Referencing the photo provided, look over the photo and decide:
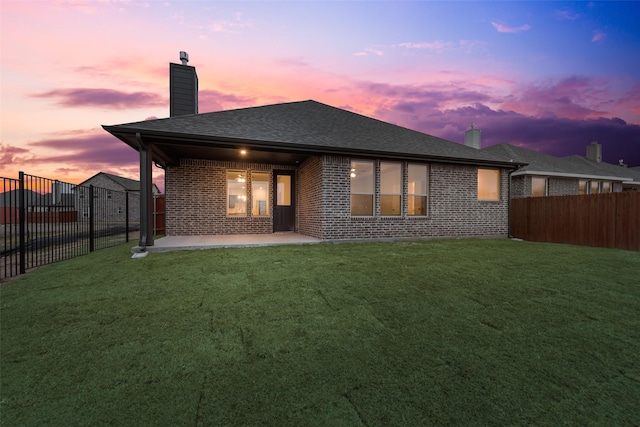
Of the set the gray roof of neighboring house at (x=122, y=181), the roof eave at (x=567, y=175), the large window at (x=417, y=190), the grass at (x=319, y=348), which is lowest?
the grass at (x=319, y=348)

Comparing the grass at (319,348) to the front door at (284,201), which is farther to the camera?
the front door at (284,201)

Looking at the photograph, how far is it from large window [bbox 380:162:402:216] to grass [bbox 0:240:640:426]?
4774 mm

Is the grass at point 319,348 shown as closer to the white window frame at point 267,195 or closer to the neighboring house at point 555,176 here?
the white window frame at point 267,195

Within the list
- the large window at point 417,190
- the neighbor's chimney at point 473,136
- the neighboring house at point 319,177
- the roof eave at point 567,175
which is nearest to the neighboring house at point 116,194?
the neighboring house at point 319,177

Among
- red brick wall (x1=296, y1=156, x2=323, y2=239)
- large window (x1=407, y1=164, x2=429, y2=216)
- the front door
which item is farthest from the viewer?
the front door

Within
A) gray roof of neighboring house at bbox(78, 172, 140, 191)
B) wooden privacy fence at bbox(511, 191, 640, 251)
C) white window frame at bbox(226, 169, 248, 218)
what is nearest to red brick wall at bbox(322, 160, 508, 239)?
wooden privacy fence at bbox(511, 191, 640, 251)

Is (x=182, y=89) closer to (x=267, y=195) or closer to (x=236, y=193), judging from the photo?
(x=236, y=193)

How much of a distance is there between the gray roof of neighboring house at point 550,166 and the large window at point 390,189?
10.5 meters

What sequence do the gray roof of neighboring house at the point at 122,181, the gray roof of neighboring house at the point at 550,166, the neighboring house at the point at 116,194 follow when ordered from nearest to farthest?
A: the gray roof of neighboring house at the point at 550,166
the neighboring house at the point at 116,194
the gray roof of neighboring house at the point at 122,181

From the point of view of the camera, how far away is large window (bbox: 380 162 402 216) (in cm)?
976

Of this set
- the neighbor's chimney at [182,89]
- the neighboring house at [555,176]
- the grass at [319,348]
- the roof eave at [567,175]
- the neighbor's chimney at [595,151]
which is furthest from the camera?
the neighbor's chimney at [595,151]

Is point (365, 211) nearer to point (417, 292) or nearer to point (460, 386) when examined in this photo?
point (417, 292)

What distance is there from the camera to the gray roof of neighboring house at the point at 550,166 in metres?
16.2

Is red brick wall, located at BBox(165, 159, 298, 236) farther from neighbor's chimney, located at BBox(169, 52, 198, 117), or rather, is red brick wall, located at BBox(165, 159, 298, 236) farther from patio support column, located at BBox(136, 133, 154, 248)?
patio support column, located at BBox(136, 133, 154, 248)
